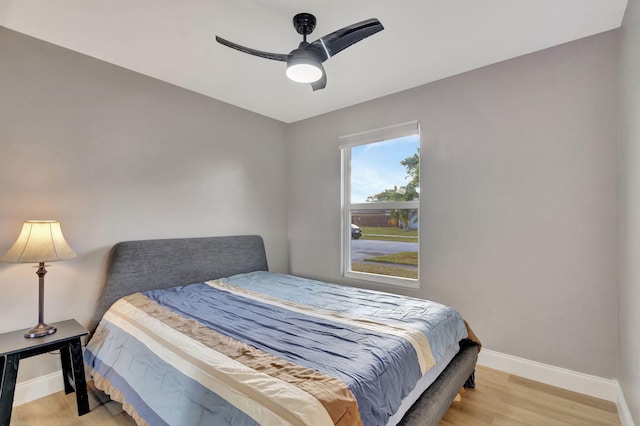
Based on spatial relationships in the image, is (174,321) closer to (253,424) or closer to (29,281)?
(253,424)

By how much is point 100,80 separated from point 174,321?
2070mm

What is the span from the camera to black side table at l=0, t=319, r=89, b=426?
1.63 meters

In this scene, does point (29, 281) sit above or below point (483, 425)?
above

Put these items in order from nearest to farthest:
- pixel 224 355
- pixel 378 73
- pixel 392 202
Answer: pixel 224 355 < pixel 378 73 < pixel 392 202

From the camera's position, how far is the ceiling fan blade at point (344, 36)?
1.57 meters

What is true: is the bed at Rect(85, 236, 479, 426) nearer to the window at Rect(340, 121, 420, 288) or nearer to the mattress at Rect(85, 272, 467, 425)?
the mattress at Rect(85, 272, 467, 425)

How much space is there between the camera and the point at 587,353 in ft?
6.86

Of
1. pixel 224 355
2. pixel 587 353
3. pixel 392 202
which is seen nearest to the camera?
pixel 224 355

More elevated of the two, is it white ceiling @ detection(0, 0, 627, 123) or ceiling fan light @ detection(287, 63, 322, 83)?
white ceiling @ detection(0, 0, 627, 123)

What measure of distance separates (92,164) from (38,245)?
78 cm

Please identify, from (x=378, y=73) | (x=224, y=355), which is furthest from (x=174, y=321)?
(x=378, y=73)

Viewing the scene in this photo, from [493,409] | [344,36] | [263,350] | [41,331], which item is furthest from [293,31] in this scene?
[493,409]

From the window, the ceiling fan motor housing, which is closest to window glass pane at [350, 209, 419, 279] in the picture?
the window

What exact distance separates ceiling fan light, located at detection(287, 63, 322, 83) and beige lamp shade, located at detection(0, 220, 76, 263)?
6.23 ft
